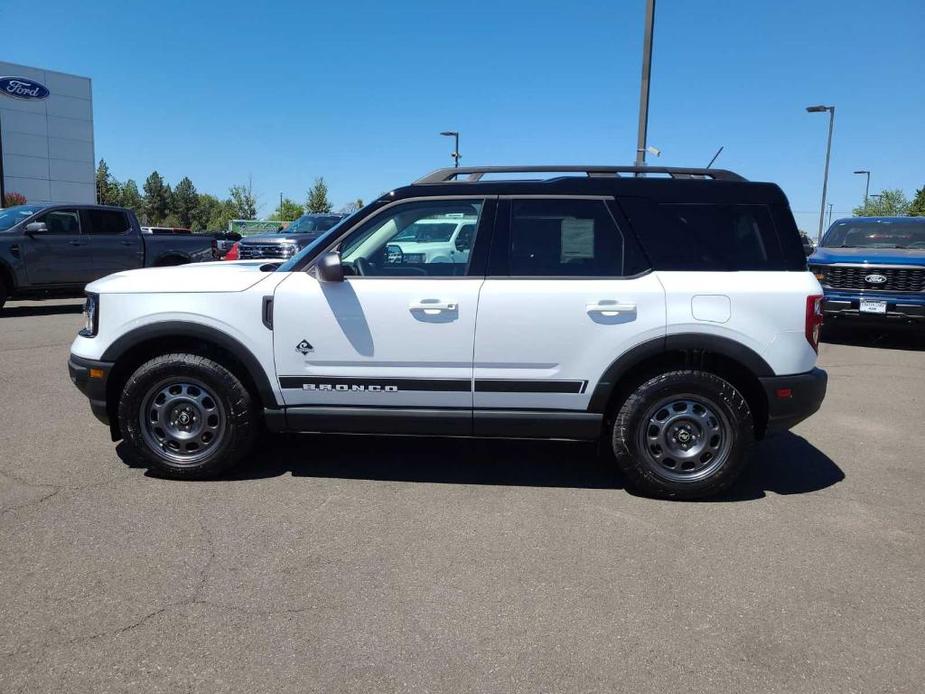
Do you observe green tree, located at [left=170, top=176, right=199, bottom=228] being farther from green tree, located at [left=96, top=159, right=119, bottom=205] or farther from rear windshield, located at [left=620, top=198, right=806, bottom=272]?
rear windshield, located at [left=620, top=198, right=806, bottom=272]

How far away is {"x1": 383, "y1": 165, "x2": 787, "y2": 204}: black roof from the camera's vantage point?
14.3 ft

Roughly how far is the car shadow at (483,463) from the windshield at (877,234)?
7419 mm

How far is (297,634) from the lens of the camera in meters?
2.89

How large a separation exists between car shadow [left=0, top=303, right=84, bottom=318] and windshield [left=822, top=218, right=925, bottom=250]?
13599 mm

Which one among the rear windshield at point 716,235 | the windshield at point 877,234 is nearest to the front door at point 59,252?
the rear windshield at point 716,235

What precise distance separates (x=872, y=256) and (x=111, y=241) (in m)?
12.7

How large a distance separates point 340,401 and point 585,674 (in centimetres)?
231

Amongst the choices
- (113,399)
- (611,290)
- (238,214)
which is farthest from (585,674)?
(238,214)

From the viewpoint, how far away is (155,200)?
8838 cm

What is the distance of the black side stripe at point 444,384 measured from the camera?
14.1 feet

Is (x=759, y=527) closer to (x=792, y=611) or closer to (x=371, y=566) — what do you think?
(x=792, y=611)

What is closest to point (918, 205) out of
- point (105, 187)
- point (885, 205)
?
point (885, 205)

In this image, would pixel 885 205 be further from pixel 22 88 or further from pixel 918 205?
pixel 22 88

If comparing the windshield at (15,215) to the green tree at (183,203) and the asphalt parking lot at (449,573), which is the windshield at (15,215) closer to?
the asphalt parking lot at (449,573)
